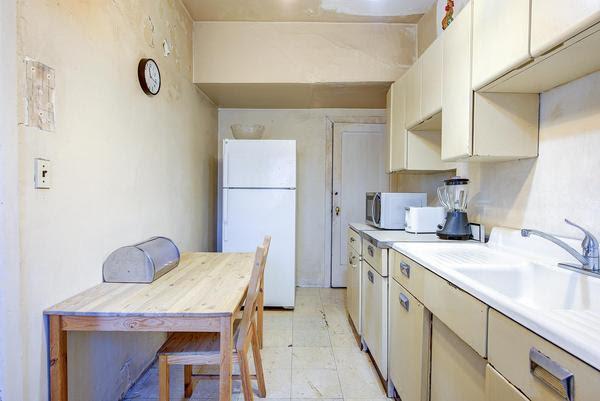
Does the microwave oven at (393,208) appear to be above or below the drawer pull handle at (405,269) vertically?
above

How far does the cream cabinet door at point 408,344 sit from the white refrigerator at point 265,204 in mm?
1507

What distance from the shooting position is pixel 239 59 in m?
3.00

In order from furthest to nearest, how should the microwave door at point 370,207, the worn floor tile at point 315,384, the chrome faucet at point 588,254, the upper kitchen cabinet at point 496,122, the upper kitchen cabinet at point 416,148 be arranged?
the microwave door at point 370,207
the upper kitchen cabinet at point 416,148
the worn floor tile at point 315,384
the upper kitchen cabinet at point 496,122
the chrome faucet at point 588,254

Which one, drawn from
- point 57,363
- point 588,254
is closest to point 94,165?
point 57,363

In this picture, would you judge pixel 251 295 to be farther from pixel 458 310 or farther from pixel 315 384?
pixel 315 384

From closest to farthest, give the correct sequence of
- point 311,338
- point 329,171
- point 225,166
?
point 311,338 < point 225,166 < point 329,171

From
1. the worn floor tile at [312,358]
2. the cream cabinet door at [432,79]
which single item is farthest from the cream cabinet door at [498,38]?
the worn floor tile at [312,358]

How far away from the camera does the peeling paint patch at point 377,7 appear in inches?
104

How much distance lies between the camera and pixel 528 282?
135cm

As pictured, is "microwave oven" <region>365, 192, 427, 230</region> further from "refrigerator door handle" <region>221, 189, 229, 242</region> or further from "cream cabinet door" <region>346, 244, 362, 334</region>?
"refrigerator door handle" <region>221, 189, 229, 242</region>

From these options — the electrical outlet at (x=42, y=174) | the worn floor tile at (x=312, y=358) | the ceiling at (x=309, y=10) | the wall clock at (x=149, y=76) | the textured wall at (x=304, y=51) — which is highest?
the ceiling at (x=309, y=10)

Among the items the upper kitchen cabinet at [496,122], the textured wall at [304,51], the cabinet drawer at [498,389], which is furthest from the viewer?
the textured wall at [304,51]

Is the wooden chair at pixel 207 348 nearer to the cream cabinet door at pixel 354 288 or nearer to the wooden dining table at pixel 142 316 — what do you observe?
the wooden dining table at pixel 142 316

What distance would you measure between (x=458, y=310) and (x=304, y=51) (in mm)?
2575
